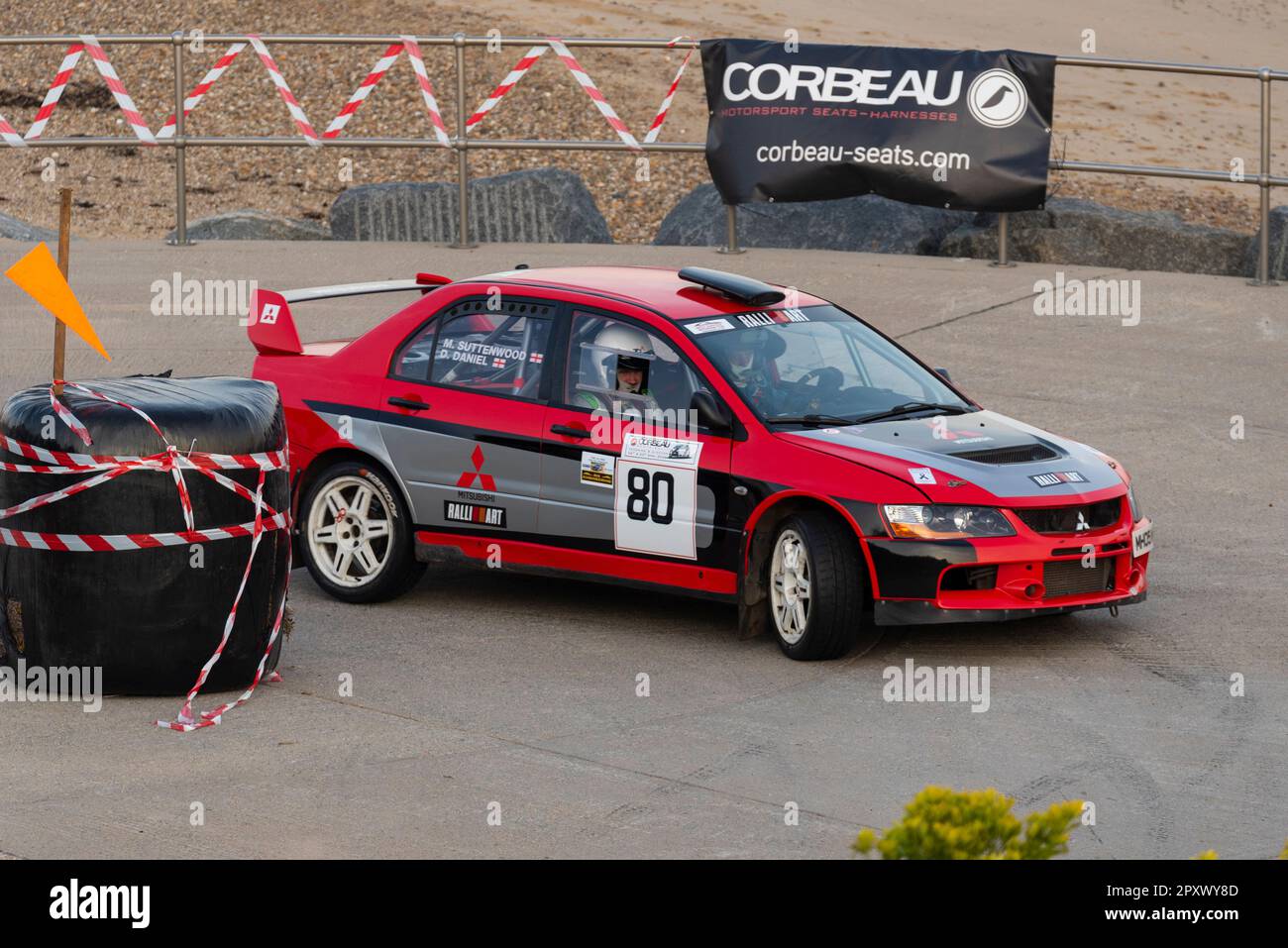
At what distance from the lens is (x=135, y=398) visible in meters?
8.19

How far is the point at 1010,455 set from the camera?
902 centimetres

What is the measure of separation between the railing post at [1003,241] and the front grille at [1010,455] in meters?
8.19

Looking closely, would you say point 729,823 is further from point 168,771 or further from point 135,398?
point 135,398

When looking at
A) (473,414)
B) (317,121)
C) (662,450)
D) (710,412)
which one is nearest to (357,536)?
(473,414)

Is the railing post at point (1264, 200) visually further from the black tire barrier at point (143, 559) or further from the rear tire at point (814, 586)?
the black tire barrier at point (143, 559)

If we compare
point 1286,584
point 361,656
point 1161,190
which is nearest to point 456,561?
point 361,656

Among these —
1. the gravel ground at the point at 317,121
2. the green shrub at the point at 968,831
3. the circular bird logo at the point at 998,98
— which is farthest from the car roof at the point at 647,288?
the gravel ground at the point at 317,121

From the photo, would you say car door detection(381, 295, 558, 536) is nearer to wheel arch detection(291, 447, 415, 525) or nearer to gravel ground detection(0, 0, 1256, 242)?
wheel arch detection(291, 447, 415, 525)

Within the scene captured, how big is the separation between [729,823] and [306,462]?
4010 mm

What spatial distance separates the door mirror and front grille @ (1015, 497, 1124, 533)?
1.33 m

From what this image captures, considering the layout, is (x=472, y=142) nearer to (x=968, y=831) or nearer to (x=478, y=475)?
(x=478, y=475)

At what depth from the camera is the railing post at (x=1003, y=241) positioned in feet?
56.6

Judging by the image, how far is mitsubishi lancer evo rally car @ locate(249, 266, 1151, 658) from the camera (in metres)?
8.66

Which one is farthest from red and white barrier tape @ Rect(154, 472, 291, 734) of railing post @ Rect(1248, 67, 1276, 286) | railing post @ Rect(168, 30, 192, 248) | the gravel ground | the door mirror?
the gravel ground
